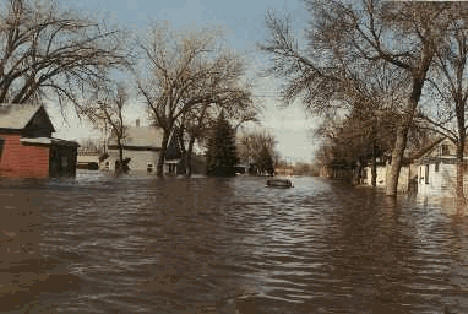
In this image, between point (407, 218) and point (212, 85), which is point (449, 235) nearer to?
point (407, 218)

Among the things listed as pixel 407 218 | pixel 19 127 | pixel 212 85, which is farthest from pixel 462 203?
pixel 212 85

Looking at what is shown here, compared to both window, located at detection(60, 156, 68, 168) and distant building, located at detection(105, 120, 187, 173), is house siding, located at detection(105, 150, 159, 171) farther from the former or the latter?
window, located at detection(60, 156, 68, 168)

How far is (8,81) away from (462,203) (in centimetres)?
3438

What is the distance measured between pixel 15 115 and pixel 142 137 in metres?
55.0

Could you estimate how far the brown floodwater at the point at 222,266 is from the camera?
7145mm

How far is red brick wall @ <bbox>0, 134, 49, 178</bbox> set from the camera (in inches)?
1950

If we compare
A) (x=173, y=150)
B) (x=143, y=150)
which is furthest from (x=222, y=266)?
(x=173, y=150)

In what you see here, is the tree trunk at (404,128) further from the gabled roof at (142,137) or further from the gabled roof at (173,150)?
the gabled roof at (142,137)

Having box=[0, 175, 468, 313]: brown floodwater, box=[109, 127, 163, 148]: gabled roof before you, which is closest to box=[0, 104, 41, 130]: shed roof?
box=[0, 175, 468, 313]: brown floodwater

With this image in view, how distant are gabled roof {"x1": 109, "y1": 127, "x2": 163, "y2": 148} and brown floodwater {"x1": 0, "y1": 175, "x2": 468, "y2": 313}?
85.5 meters

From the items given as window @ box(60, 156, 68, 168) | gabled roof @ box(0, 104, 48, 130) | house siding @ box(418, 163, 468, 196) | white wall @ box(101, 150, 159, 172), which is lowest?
house siding @ box(418, 163, 468, 196)

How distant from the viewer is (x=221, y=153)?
342 feet

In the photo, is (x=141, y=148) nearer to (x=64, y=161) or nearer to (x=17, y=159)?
(x=64, y=161)

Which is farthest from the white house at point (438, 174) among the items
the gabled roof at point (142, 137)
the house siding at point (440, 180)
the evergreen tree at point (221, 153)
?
the gabled roof at point (142, 137)
